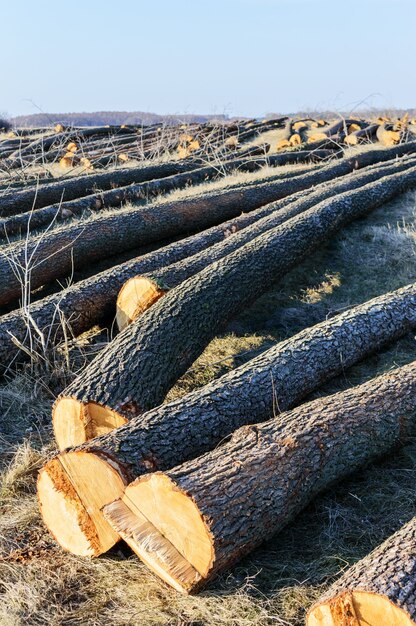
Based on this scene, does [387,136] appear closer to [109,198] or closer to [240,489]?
[109,198]

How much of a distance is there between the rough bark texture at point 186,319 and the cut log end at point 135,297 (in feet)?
0.86

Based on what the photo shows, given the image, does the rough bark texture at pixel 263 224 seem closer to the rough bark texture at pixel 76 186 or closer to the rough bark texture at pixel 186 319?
the rough bark texture at pixel 186 319

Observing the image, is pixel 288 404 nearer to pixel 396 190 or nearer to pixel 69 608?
pixel 69 608

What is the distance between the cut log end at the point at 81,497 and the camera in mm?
3047

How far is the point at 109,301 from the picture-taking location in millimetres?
5605

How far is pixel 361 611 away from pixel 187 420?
1410 millimetres

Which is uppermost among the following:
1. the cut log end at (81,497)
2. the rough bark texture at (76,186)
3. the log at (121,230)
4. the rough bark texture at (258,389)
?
the rough bark texture at (76,186)

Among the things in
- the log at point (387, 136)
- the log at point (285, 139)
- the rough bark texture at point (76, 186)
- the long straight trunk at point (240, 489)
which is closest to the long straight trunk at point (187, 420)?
the long straight trunk at point (240, 489)

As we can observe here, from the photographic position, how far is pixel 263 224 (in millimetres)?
6750

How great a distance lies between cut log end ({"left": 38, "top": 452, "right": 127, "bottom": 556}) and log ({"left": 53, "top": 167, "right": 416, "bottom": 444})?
0.58 metres

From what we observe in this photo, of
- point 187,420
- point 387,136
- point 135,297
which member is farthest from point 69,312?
point 387,136

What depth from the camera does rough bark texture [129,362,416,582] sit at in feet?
8.98

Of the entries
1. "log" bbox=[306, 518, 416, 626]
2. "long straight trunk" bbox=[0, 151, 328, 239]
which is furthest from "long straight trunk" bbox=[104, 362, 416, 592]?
"long straight trunk" bbox=[0, 151, 328, 239]

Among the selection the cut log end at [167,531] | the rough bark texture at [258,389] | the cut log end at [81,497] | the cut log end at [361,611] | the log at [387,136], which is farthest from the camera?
the log at [387,136]
